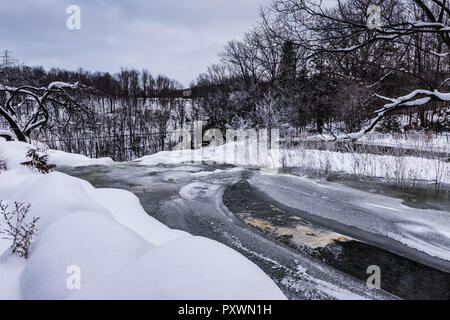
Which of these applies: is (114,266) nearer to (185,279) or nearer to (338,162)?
(185,279)

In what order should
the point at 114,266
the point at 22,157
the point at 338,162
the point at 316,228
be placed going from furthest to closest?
the point at 338,162
the point at 22,157
the point at 316,228
the point at 114,266

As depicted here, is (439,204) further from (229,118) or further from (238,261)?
(229,118)

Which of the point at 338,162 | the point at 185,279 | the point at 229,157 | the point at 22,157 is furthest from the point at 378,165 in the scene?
the point at 22,157

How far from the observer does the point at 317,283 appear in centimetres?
303

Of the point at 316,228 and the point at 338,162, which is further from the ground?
the point at 338,162

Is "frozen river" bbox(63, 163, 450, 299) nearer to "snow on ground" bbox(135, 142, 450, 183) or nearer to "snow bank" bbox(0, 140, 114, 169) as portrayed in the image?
"snow on ground" bbox(135, 142, 450, 183)

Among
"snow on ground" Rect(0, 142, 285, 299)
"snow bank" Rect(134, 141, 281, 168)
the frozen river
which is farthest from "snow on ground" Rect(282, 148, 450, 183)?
"snow on ground" Rect(0, 142, 285, 299)

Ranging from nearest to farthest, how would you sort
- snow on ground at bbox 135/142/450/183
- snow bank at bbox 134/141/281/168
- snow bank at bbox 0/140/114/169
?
snow on ground at bbox 135/142/450/183, snow bank at bbox 0/140/114/169, snow bank at bbox 134/141/281/168

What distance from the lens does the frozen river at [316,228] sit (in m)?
3.12

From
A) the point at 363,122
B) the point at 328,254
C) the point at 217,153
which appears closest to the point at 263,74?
the point at 363,122

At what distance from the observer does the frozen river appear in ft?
10.2

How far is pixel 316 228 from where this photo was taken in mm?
4672

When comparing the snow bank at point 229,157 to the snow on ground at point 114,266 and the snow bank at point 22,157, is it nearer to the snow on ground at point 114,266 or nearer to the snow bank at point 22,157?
the snow bank at point 22,157

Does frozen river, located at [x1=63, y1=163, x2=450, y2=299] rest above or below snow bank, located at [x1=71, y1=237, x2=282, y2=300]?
below
